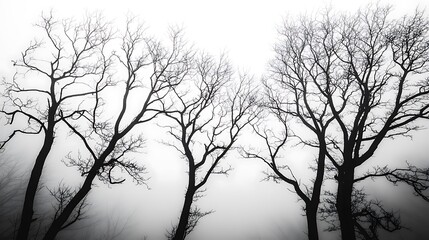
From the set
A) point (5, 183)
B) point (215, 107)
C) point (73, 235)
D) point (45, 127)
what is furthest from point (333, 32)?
point (5, 183)

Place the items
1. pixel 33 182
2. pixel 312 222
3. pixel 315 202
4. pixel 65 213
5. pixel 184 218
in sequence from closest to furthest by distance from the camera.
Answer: pixel 65 213 → pixel 33 182 → pixel 312 222 → pixel 315 202 → pixel 184 218

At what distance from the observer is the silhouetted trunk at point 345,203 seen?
7.49 m

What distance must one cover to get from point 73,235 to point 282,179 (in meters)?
24.1

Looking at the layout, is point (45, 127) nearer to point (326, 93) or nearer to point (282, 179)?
point (282, 179)

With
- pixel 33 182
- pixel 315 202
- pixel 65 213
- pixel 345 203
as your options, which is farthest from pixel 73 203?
pixel 345 203

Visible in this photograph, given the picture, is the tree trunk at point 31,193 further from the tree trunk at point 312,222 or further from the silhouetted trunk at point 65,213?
the tree trunk at point 312,222

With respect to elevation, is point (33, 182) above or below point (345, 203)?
above

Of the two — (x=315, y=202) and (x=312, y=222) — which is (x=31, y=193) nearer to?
(x=312, y=222)

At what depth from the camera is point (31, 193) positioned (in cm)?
772

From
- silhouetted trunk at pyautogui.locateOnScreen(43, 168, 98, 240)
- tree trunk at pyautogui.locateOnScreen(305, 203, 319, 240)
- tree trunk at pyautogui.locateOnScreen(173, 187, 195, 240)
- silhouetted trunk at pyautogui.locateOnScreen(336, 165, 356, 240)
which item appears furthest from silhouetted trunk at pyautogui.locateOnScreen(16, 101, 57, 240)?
silhouetted trunk at pyautogui.locateOnScreen(336, 165, 356, 240)

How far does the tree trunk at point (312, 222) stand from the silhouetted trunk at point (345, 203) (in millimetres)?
869

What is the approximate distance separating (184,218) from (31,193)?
549 cm

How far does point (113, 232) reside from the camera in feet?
88.8

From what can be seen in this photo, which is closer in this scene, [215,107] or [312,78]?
[312,78]
